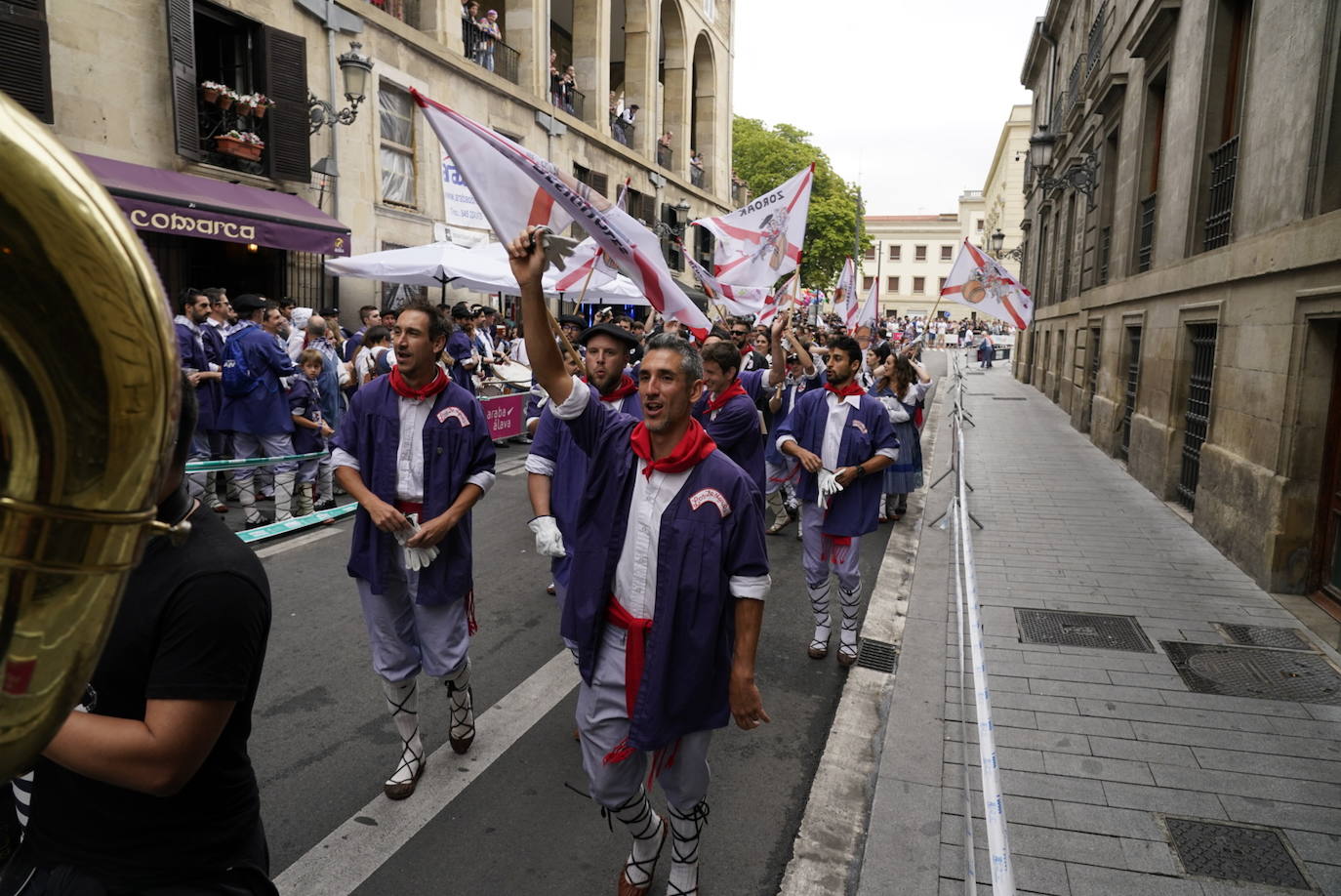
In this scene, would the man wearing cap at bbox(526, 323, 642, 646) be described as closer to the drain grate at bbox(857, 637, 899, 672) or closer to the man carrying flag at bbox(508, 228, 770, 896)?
the man carrying flag at bbox(508, 228, 770, 896)

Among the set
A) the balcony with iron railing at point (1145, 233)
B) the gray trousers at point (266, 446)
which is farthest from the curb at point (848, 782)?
the balcony with iron railing at point (1145, 233)

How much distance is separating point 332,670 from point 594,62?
22703 mm

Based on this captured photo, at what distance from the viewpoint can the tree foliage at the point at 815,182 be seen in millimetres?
52062

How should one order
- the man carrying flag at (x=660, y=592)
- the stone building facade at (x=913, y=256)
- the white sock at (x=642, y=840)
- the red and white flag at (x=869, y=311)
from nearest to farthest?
the man carrying flag at (x=660, y=592) → the white sock at (x=642, y=840) → the red and white flag at (x=869, y=311) → the stone building facade at (x=913, y=256)

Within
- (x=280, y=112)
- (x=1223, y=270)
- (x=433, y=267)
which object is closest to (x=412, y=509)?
(x=1223, y=270)

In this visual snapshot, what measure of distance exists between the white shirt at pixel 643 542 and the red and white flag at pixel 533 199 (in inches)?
50.7

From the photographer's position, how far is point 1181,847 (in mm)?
3342

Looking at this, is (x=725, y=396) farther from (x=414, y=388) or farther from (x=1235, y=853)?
(x=1235, y=853)

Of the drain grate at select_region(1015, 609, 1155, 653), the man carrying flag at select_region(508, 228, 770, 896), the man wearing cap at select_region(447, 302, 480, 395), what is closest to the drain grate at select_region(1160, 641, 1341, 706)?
the drain grate at select_region(1015, 609, 1155, 653)

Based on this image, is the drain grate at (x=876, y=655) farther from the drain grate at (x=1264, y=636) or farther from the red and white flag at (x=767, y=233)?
the red and white flag at (x=767, y=233)

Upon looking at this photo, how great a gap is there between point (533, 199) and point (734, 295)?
403 cm

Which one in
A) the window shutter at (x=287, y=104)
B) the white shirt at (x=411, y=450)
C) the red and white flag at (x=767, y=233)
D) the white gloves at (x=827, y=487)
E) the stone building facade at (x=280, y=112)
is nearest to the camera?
the white shirt at (x=411, y=450)

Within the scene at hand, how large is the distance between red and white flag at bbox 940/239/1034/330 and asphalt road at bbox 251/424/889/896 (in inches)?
299

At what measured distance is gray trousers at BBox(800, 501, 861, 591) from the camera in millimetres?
5398
